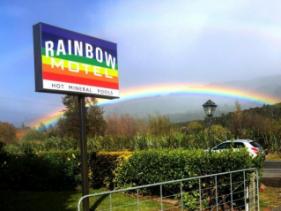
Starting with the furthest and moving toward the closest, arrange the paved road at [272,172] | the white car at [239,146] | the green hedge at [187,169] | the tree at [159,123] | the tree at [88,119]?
the tree at [159,123] → the tree at [88,119] → the paved road at [272,172] → the white car at [239,146] → the green hedge at [187,169]

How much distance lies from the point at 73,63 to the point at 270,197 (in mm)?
7551

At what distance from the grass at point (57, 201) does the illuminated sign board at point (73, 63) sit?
3316mm

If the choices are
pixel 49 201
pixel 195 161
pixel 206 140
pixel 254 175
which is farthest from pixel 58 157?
pixel 206 140

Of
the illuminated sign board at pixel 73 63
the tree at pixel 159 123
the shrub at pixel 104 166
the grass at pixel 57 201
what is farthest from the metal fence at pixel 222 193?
the tree at pixel 159 123

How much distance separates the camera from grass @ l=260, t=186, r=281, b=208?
13116 mm

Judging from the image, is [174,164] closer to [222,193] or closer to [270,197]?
[222,193]

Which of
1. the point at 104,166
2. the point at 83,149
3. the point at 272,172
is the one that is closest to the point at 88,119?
the point at 272,172

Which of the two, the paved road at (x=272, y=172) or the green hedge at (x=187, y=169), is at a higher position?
the green hedge at (x=187, y=169)

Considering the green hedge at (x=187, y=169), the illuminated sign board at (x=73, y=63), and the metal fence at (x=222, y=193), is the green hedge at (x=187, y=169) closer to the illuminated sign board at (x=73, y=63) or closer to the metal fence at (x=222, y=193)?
the metal fence at (x=222, y=193)

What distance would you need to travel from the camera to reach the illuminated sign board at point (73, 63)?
8.67 m

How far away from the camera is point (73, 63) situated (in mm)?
9352

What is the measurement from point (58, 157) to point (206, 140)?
14163 mm

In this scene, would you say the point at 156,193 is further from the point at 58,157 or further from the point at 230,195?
the point at 58,157

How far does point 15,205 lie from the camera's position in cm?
1452
